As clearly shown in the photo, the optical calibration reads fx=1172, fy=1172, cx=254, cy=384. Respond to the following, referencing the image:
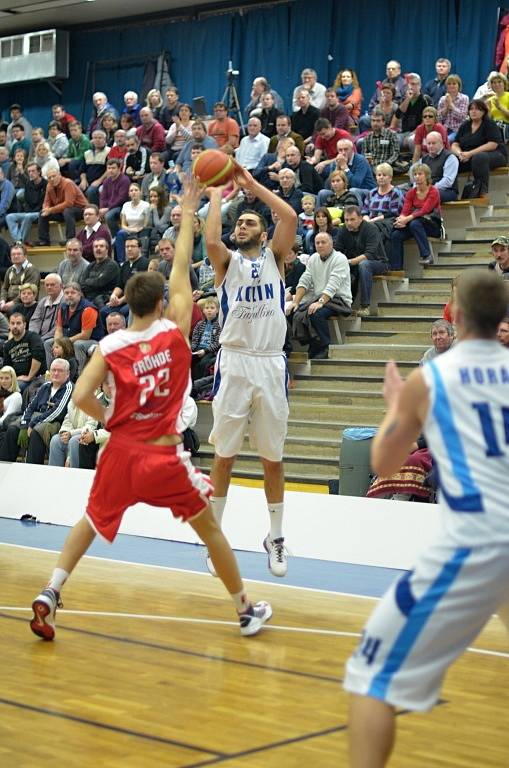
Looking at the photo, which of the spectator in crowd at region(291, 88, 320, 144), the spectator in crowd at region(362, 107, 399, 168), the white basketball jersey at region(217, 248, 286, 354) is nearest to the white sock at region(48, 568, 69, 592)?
the white basketball jersey at region(217, 248, 286, 354)

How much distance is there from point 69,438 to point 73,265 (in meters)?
4.19

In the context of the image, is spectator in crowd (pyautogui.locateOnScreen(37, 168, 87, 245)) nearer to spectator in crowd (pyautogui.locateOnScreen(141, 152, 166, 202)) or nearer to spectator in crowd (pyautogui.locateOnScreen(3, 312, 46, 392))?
spectator in crowd (pyautogui.locateOnScreen(141, 152, 166, 202))

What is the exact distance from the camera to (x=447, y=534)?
118 inches

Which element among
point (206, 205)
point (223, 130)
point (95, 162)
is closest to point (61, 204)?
point (95, 162)

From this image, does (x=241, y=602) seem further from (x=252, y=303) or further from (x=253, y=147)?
(x=253, y=147)

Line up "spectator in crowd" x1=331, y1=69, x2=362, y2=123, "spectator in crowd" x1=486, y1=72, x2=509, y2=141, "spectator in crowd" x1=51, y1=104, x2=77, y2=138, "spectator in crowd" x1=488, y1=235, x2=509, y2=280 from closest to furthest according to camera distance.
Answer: "spectator in crowd" x1=488, y1=235, x2=509, y2=280, "spectator in crowd" x1=486, y1=72, x2=509, y2=141, "spectator in crowd" x1=331, y1=69, x2=362, y2=123, "spectator in crowd" x1=51, y1=104, x2=77, y2=138

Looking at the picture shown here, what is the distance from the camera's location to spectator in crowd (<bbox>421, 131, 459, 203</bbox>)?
43.5ft

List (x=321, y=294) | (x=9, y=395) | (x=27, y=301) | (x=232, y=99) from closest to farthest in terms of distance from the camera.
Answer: (x=321, y=294) < (x=9, y=395) < (x=27, y=301) < (x=232, y=99)

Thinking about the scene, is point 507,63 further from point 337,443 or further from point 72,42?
point 72,42

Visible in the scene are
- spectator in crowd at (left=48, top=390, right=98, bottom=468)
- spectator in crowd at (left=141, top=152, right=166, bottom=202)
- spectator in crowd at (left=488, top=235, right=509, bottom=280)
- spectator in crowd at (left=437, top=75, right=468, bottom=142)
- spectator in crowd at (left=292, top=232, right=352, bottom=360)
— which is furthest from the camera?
spectator in crowd at (left=141, top=152, right=166, bottom=202)

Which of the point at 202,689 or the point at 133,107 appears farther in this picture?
the point at 133,107

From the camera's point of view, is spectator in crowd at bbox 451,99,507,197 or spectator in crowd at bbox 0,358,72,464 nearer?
spectator in crowd at bbox 0,358,72,464

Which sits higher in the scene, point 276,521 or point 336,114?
point 336,114

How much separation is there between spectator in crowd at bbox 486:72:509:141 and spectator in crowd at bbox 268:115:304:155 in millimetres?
2576
